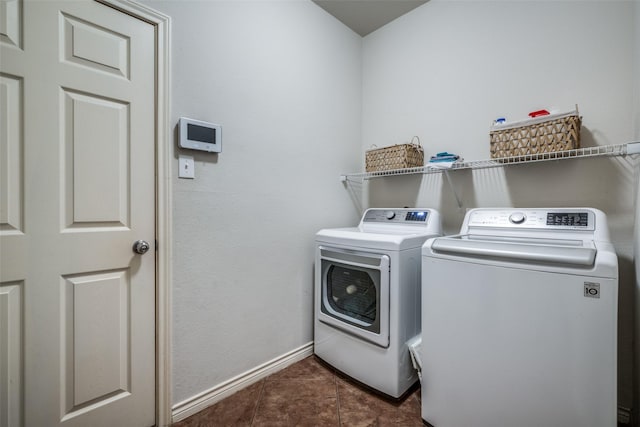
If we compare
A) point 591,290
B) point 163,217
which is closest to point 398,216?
point 591,290

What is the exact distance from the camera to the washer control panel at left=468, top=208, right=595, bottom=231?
4.36 feet

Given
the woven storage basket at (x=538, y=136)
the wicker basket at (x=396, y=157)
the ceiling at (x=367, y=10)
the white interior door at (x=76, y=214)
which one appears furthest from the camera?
the ceiling at (x=367, y=10)

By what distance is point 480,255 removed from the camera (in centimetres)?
119

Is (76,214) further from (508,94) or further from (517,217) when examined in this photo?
(508,94)

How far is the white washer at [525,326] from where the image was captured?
3.15 feet

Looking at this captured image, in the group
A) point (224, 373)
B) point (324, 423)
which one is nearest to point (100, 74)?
point (224, 373)

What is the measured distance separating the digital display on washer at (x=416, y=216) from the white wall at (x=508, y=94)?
253mm

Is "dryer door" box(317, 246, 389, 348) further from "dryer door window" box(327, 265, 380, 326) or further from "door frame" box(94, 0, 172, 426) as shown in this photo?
"door frame" box(94, 0, 172, 426)

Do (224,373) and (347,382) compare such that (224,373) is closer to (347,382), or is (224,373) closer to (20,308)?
(347,382)

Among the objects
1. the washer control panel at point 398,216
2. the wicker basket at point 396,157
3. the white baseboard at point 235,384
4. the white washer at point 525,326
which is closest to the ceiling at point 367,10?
the wicker basket at point 396,157

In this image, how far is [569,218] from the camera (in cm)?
137

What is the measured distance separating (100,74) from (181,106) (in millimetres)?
337

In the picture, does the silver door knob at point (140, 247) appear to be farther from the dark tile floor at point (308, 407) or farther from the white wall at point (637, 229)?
the white wall at point (637, 229)

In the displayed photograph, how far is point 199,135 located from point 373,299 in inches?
52.7
